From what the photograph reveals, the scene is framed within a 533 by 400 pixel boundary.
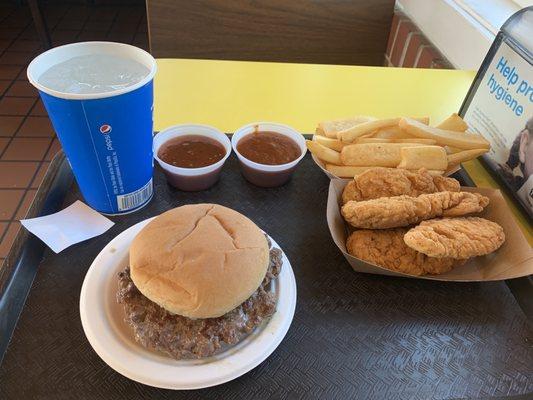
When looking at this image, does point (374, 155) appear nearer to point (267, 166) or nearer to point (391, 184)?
point (391, 184)

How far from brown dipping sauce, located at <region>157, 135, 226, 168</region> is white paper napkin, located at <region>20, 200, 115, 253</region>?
26cm

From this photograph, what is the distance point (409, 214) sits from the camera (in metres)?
1.09

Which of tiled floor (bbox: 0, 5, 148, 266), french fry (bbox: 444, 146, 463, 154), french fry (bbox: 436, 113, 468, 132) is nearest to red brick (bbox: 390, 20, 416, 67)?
french fry (bbox: 436, 113, 468, 132)

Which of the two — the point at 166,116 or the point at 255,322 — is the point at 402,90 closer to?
the point at 166,116

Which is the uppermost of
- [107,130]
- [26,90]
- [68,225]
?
[107,130]

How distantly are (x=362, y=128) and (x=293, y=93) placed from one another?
0.60 m

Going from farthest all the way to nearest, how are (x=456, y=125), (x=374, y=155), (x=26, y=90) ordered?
1. (x=26, y=90)
2. (x=456, y=125)
3. (x=374, y=155)

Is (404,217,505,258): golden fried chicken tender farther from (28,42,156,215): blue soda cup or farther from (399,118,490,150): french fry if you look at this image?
(28,42,156,215): blue soda cup

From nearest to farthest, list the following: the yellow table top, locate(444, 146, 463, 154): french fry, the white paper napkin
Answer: the white paper napkin, locate(444, 146, 463, 154): french fry, the yellow table top

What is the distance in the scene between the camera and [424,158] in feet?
4.17

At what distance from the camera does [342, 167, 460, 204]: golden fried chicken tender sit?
3.92ft

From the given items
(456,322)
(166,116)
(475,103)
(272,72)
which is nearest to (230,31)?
(272,72)

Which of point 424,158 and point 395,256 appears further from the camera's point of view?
point 424,158

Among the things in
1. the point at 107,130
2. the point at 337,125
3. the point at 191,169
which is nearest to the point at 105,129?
the point at 107,130
